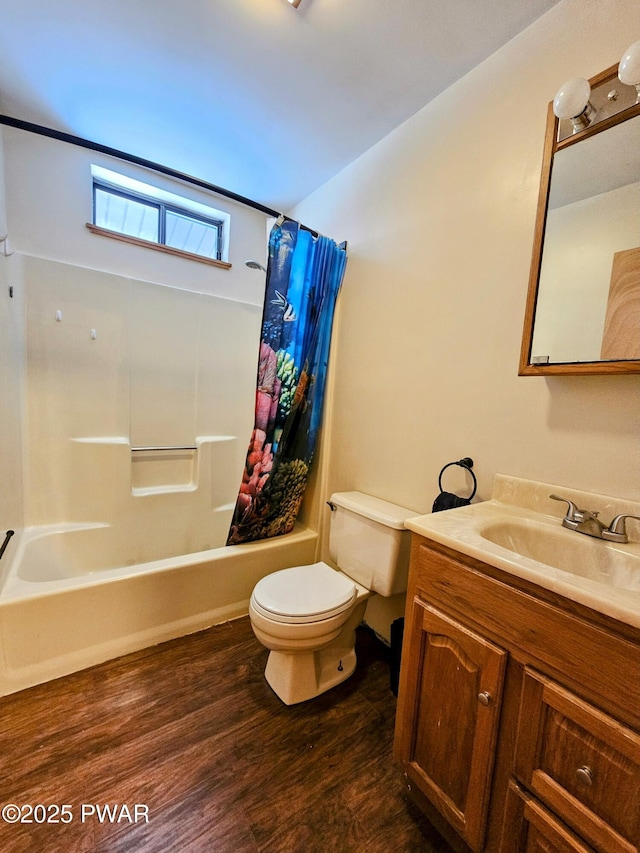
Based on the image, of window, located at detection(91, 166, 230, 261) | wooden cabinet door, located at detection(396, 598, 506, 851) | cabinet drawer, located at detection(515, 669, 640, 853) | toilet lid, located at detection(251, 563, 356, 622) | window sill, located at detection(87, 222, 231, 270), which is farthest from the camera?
window, located at detection(91, 166, 230, 261)

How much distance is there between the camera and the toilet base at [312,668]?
137cm

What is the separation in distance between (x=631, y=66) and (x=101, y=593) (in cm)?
243

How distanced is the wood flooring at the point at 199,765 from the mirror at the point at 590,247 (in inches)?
56.3

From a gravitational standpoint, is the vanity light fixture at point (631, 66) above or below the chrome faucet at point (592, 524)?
above

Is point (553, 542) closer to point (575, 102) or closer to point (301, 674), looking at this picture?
point (301, 674)

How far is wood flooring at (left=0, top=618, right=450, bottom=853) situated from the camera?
3.12ft

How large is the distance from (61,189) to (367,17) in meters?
1.80

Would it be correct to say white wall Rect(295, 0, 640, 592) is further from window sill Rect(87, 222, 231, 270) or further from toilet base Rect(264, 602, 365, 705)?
window sill Rect(87, 222, 231, 270)

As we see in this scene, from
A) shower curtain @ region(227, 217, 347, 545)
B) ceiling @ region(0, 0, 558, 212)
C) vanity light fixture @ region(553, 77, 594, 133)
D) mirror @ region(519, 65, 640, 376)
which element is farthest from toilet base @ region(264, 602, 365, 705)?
ceiling @ region(0, 0, 558, 212)

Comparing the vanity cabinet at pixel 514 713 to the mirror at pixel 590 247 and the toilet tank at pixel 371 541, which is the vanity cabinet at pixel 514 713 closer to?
the toilet tank at pixel 371 541

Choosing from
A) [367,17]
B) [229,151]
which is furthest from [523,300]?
[229,151]

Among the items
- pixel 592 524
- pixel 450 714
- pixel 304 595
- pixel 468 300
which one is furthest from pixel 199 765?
pixel 468 300

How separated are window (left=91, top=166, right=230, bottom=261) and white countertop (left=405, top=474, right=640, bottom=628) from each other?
2.34m

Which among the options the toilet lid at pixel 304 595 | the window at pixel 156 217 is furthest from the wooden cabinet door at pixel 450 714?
the window at pixel 156 217
